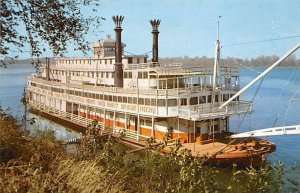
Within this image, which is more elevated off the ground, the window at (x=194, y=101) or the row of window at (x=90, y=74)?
the row of window at (x=90, y=74)

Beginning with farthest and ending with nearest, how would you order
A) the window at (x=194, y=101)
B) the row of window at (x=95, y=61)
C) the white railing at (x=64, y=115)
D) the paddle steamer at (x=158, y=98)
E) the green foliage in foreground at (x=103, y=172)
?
the white railing at (x=64, y=115) → the row of window at (x=95, y=61) → the window at (x=194, y=101) → the paddle steamer at (x=158, y=98) → the green foliage in foreground at (x=103, y=172)

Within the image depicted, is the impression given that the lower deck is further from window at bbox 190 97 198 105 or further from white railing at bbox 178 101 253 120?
window at bbox 190 97 198 105

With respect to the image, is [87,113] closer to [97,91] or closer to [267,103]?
[97,91]

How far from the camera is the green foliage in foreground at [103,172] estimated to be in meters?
6.82

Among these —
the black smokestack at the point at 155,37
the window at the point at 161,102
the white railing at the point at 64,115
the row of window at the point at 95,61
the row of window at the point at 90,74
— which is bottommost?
the white railing at the point at 64,115

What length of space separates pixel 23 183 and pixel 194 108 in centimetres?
1883

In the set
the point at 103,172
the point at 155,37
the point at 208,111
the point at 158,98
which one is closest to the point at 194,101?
the point at 208,111

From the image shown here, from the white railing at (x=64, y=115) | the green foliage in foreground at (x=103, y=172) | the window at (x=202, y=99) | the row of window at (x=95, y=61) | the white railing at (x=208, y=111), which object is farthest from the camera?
the white railing at (x=64, y=115)

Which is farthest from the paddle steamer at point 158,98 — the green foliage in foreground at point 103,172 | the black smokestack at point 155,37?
the green foliage in foreground at point 103,172

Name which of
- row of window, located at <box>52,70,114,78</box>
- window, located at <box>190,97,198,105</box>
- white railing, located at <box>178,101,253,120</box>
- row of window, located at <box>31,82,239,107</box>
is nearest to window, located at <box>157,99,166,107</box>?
row of window, located at <box>31,82,239,107</box>

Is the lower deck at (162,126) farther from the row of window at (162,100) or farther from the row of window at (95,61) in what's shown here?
the row of window at (95,61)

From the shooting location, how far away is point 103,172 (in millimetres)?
8250

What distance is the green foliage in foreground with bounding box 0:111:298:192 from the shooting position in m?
6.82

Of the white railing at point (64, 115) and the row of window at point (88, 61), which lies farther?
the row of window at point (88, 61)
